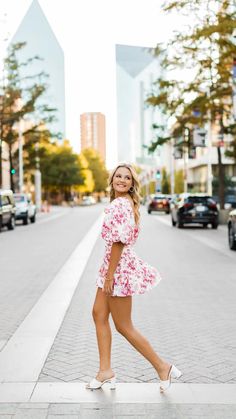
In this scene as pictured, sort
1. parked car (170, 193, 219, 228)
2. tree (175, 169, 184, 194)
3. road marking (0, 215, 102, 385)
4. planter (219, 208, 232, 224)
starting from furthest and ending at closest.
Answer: tree (175, 169, 184, 194) < planter (219, 208, 232, 224) < parked car (170, 193, 219, 228) < road marking (0, 215, 102, 385)

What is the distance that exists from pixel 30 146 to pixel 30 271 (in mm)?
37110

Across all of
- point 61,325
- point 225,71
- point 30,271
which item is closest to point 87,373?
point 61,325

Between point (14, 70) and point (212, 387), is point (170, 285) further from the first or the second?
point (14, 70)

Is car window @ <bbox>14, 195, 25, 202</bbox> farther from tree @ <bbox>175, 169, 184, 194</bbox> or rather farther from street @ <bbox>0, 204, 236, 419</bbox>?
tree @ <bbox>175, 169, 184, 194</bbox>

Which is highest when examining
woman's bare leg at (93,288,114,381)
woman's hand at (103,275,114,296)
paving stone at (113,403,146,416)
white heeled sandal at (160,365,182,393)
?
woman's hand at (103,275,114,296)

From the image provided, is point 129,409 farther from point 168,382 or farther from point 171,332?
point 171,332

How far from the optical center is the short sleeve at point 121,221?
14.7 ft

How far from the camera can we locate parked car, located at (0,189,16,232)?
28.2 meters

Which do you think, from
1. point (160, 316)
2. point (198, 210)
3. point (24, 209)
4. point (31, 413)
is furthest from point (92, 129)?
point (31, 413)

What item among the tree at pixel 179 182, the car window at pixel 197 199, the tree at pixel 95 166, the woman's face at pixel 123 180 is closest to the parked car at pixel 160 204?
the car window at pixel 197 199

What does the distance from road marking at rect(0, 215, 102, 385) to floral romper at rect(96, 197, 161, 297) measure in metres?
1.10

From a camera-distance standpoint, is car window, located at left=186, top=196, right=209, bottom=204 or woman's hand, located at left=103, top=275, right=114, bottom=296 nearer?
woman's hand, located at left=103, top=275, right=114, bottom=296

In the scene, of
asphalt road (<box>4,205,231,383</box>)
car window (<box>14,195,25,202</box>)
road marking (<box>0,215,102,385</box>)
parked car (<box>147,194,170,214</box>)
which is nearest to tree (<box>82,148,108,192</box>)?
parked car (<box>147,194,170,214</box>)

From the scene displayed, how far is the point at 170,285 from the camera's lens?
Result: 1064cm
